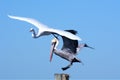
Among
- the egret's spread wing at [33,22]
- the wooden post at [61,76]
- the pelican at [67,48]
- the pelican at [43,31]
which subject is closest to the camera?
the wooden post at [61,76]

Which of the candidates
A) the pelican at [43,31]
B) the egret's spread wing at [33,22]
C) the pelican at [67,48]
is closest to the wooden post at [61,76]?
the pelican at [67,48]

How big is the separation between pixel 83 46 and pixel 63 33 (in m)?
0.56

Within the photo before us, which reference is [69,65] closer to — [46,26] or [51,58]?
[51,58]

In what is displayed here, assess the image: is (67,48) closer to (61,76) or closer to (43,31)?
(43,31)

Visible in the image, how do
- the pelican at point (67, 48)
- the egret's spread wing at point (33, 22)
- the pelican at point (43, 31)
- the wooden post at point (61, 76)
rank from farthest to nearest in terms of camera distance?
the egret's spread wing at point (33, 22)
the pelican at point (67, 48)
the pelican at point (43, 31)
the wooden post at point (61, 76)

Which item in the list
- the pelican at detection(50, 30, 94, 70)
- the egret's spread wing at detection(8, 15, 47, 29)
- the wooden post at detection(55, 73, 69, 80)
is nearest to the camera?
the wooden post at detection(55, 73, 69, 80)

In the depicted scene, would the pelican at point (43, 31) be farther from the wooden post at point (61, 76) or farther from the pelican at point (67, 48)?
the wooden post at point (61, 76)

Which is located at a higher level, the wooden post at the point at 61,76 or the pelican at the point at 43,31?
the pelican at the point at 43,31

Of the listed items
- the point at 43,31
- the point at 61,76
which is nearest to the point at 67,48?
the point at 43,31

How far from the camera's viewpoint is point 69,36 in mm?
6664

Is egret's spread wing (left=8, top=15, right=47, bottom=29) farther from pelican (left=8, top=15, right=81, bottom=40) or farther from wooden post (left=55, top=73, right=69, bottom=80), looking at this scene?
wooden post (left=55, top=73, right=69, bottom=80)

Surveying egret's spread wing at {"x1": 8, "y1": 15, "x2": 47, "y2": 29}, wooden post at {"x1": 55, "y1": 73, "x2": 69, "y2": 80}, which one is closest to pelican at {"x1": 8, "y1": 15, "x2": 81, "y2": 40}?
egret's spread wing at {"x1": 8, "y1": 15, "x2": 47, "y2": 29}

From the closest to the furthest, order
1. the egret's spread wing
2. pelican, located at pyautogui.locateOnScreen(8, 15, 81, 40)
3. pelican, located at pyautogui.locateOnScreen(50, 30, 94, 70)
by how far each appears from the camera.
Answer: pelican, located at pyautogui.locateOnScreen(8, 15, 81, 40), pelican, located at pyautogui.locateOnScreen(50, 30, 94, 70), the egret's spread wing

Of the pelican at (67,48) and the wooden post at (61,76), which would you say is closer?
the wooden post at (61,76)
